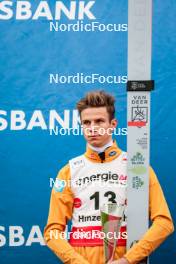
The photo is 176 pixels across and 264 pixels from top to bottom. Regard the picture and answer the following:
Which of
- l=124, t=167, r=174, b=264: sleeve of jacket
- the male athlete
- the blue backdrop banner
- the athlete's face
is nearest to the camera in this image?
l=124, t=167, r=174, b=264: sleeve of jacket

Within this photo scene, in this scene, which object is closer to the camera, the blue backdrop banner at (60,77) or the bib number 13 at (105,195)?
the bib number 13 at (105,195)

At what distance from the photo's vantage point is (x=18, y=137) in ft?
9.00

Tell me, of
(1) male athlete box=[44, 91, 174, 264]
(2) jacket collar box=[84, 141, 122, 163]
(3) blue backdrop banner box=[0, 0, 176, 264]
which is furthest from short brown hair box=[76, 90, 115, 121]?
(3) blue backdrop banner box=[0, 0, 176, 264]

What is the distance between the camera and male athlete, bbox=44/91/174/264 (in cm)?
206

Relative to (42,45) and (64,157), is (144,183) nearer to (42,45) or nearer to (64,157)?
(64,157)

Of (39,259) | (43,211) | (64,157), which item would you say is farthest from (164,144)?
(39,259)

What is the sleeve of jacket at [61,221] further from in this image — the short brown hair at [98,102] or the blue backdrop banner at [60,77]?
the blue backdrop banner at [60,77]

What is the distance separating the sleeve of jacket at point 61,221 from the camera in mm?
2037

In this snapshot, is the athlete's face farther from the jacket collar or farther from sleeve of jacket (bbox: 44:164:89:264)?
sleeve of jacket (bbox: 44:164:89:264)

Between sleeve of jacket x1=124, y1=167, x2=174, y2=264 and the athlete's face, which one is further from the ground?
the athlete's face

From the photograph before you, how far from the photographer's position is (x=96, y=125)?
7.20 feet

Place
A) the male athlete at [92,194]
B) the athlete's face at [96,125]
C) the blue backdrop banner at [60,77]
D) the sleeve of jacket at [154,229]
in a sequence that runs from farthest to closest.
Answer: the blue backdrop banner at [60,77], the athlete's face at [96,125], the male athlete at [92,194], the sleeve of jacket at [154,229]

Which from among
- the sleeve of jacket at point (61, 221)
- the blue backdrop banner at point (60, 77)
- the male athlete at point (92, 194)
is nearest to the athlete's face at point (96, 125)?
the male athlete at point (92, 194)

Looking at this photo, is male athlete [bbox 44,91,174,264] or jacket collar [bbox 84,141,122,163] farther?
jacket collar [bbox 84,141,122,163]
